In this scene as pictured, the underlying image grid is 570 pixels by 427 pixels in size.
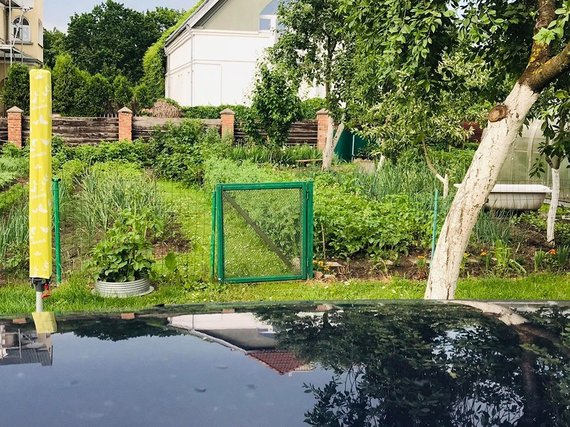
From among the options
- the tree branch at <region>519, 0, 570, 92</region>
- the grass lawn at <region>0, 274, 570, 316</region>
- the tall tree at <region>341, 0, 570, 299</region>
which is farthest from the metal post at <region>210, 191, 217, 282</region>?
the tree branch at <region>519, 0, 570, 92</region>

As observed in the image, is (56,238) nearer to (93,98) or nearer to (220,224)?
(220,224)

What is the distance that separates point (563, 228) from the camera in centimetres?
1223

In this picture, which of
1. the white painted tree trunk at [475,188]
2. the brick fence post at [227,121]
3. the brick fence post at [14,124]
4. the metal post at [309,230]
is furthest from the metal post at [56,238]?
the brick fence post at [227,121]

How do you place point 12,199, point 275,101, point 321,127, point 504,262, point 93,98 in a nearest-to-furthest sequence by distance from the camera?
point 504,262, point 12,199, point 275,101, point 321,127, point 93,98

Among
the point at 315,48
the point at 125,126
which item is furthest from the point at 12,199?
the point at 125,126

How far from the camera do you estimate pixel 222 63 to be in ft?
114

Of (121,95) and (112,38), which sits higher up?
(112,38)

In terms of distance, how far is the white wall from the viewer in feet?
113

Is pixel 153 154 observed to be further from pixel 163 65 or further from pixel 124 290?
pixel 163 65

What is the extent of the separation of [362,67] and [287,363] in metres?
13.3

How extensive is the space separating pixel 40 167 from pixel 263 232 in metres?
3.93

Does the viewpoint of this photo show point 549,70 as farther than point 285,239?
No

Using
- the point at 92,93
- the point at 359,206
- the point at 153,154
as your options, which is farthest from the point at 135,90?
the point at 359,206

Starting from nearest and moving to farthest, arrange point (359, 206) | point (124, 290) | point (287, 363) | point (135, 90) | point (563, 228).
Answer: point (287, 363) < point (124, 290) < point (359, 206) < point (563, 228) < point (135, 90)
